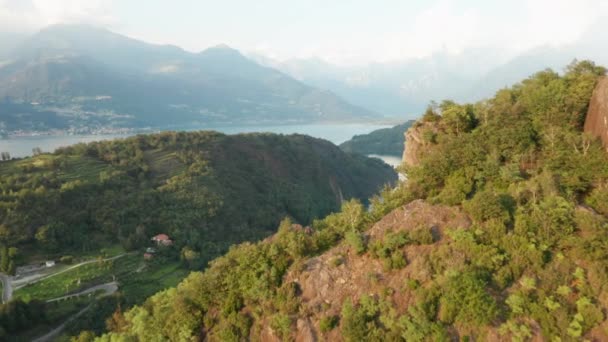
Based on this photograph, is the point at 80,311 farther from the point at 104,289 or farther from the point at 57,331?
the point at 104,289

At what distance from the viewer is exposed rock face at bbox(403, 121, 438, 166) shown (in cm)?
2089

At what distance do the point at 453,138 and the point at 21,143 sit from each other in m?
149

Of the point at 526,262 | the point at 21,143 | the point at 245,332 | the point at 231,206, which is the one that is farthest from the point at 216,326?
the point at 21,143

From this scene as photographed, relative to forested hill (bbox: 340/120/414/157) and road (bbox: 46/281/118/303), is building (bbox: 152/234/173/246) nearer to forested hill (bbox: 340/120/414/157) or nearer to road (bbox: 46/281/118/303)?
road (bbox: 46/281/118/303)

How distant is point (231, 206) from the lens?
172ft

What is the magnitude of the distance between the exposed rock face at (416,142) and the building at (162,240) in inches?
1172

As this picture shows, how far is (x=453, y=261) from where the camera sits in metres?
13.4

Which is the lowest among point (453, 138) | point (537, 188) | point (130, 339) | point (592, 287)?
point (130, 339)

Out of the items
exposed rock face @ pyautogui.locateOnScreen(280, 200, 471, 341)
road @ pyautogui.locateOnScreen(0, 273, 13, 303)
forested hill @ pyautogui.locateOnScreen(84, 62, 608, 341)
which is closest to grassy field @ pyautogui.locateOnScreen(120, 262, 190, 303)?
road @ pyautogui.locateOnScreen(0, 273, 13, 303)

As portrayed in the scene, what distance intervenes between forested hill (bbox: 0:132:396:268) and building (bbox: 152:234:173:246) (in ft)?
3.80

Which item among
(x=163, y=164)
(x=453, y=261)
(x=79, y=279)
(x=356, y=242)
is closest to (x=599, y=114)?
(x=453, y=261)

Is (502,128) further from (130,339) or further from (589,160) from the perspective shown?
(130,339)

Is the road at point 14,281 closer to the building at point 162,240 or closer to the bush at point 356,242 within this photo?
the building at point 162,240

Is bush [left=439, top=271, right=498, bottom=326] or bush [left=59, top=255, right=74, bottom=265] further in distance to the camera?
bush [left=59, top=255, right=74, bottom=265]
